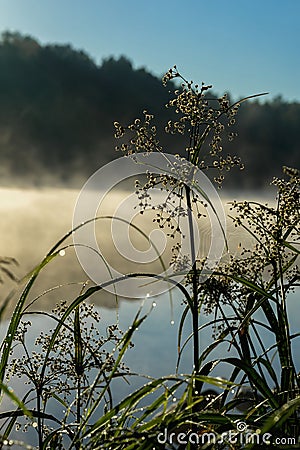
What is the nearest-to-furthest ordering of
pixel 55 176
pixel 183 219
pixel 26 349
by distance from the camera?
pixel 183 219 < pixel 26 349 < pixel 55 176

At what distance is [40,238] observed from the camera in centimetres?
535

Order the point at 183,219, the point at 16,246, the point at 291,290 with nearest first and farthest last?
the point at 183,219
the point at 291,290
the point at 16,246

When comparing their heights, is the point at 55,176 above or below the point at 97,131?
below

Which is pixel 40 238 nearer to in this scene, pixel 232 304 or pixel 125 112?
pixel 125 112

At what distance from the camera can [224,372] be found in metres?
1.79

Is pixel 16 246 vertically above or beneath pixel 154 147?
above

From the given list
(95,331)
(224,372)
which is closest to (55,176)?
(224,372)

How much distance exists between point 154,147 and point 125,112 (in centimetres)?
379

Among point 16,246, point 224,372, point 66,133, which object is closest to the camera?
point 224,372

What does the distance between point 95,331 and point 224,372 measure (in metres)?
0.84

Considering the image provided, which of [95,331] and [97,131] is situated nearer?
[95,331]

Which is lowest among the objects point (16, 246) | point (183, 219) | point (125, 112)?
point (183, 219)

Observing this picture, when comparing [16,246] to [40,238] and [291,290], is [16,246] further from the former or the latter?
[291,290]

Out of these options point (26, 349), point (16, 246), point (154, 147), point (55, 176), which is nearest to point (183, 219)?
point (154, 147)
